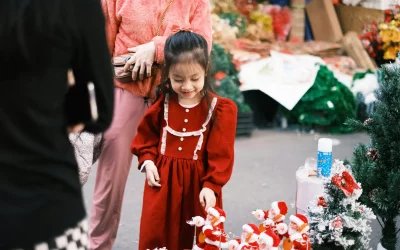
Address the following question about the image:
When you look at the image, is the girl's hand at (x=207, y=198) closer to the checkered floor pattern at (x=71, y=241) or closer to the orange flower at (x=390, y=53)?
the checkered floor pattern at (x=71, y=241)

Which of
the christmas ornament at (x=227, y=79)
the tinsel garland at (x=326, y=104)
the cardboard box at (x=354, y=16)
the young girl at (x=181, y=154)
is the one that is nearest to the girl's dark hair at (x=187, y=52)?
the young girl at (x=181, y=154)

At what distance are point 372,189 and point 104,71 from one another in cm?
201

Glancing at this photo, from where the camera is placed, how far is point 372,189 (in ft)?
9.53

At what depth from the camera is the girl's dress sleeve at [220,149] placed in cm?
242

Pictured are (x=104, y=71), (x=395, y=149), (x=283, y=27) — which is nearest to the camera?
(x=104, y=71)

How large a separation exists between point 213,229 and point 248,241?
15cm

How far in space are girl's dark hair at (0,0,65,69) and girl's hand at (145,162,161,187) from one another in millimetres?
1331

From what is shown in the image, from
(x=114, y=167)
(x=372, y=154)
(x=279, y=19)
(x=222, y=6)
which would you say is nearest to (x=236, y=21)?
(x=222, y=6)

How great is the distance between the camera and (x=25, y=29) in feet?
3.76

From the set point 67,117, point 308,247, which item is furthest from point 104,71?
point 308,247

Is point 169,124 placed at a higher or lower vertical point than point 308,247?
higher

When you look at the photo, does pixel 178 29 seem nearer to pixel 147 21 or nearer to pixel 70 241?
pixel 147 21

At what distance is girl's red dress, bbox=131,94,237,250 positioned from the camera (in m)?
2.47

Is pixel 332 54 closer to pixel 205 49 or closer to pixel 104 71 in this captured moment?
pixel 205 49
